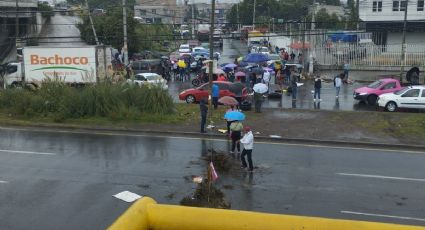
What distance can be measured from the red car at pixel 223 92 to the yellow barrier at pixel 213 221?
72.3 feet

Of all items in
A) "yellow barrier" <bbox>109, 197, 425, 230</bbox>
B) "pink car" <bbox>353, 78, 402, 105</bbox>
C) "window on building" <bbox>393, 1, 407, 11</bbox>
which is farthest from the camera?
"window on building" <bbox>393, 1, 407, 11</bbox>

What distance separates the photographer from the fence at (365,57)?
46719 millimetres

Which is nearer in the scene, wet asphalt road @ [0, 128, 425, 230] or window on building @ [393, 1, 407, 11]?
wet asphalt road @ [0, 128, 425, 230]

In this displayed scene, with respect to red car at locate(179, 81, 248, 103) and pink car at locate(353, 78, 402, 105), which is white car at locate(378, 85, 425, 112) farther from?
red car at locate(179, 81, 248, 103)

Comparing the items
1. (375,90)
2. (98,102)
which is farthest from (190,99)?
(375,90)

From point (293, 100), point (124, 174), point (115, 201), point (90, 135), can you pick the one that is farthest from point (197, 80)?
point (115, 201)

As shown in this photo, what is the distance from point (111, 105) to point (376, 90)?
14677mm

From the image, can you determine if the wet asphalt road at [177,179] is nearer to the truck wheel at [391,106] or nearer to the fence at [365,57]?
the truck wheel at [391,106]

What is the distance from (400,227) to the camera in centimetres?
554

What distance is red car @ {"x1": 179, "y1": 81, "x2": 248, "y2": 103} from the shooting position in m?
28.2

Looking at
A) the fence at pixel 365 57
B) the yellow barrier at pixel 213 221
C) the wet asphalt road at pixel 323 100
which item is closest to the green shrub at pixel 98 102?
the wet asphalt road at pixel 323 100

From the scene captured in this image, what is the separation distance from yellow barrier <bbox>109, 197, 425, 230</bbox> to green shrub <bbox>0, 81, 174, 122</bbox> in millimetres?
16988

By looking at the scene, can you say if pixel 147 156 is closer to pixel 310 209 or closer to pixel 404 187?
pixel 310 209

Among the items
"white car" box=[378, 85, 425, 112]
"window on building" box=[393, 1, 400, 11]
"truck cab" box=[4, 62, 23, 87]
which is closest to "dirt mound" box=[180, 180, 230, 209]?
"white car" box=[378, 85, 425, 112]
